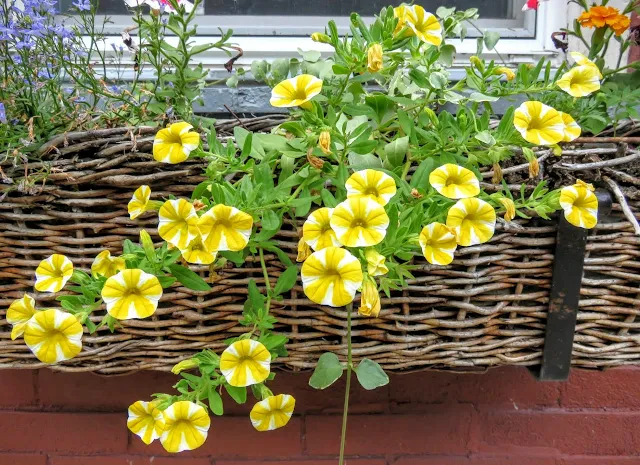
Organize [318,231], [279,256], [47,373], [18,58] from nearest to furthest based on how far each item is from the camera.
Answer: [318,231] → [279,256] → [18,58] → [47,373]

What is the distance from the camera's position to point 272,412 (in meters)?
0.58

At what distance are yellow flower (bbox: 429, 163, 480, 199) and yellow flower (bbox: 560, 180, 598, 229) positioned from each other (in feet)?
0.33

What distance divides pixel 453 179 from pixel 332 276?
163mm

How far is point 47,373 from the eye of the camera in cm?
95

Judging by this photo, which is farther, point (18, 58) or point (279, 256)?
point (18, 58)

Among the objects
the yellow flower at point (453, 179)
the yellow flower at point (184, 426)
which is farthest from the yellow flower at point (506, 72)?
the yellow flower at point (184, 426)

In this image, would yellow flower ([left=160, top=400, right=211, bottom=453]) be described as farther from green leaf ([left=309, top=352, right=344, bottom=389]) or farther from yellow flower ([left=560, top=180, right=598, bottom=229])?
yellow flower ([left=560, top=180, right=598, bottom=229])

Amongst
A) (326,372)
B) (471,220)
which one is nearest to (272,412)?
(326,372)

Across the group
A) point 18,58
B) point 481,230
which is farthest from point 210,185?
point 18,58

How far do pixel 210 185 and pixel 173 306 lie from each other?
172 mm

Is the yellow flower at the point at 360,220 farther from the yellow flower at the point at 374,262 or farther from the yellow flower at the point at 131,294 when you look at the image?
the yellow flower at the point at 131,294

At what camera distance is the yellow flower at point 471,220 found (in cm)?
53

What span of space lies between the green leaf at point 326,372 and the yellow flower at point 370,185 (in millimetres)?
202

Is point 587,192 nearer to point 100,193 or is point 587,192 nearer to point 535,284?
point 535,284
